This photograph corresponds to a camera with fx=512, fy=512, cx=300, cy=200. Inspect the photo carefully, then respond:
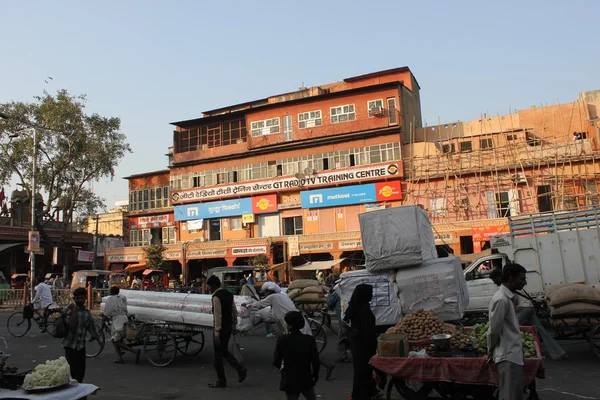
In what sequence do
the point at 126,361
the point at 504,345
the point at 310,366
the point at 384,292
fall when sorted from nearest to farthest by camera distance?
the point at 504,345
the point at 310,366
the point at 384,292
the point at 126,361

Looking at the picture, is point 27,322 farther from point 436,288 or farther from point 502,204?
point 502,204

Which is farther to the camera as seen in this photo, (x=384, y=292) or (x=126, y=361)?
(x=126, y=361)

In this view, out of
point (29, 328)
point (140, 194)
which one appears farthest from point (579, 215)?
point (140, 194)

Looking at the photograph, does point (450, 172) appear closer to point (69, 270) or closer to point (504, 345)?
point (504, 345)

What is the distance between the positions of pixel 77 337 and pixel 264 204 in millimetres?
30921

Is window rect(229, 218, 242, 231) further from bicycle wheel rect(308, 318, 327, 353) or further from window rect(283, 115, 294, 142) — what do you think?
bicycle wheel rect(308, 318, 327, 353)

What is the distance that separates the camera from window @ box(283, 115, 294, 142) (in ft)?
127

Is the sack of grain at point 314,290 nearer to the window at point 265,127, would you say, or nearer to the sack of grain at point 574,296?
the sack of grain at point 574,296

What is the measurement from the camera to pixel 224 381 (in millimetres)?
8109

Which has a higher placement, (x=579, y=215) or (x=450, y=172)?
(x=450, y=172)

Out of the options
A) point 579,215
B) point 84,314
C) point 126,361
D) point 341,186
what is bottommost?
point 126,361

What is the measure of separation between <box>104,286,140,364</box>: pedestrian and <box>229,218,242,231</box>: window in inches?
1126

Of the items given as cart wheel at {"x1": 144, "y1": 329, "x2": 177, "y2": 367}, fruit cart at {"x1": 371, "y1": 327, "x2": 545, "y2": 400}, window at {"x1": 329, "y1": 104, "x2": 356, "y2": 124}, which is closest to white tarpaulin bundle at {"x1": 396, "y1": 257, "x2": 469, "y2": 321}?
fruit cart at {"x1": 371, "y1": 327, "x2": 545, "y2": 400}

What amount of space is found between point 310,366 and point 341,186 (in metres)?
30.4
